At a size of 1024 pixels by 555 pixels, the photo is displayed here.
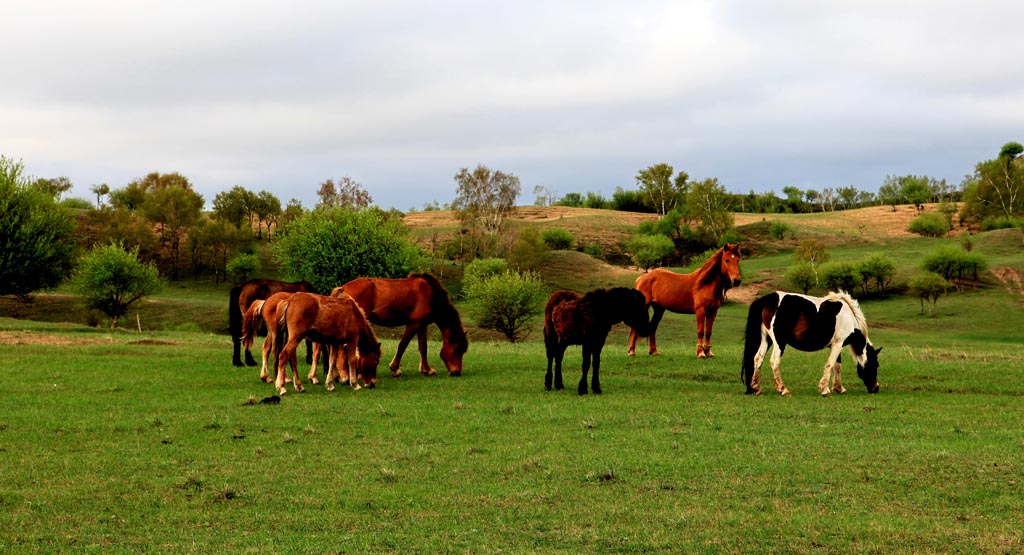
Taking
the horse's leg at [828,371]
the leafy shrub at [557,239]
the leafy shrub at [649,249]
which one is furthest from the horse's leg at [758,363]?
the leafy shrub at [557,239]

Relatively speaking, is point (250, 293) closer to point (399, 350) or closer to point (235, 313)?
point (235, 313)

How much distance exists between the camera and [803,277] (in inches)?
3214

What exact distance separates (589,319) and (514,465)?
6.73 metres

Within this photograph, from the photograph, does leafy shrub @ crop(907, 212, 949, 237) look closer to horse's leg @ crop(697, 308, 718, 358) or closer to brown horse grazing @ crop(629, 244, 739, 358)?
brown horse grazing @ crop(629, 244, 739, 358)

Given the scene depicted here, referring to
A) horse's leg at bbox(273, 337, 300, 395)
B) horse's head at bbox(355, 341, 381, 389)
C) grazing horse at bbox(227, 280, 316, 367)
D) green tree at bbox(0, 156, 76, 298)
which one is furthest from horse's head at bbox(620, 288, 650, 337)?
green tree at bbox(0, 156, 76, 298)

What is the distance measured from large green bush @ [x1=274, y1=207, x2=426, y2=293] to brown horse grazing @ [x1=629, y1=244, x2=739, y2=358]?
3171 cm

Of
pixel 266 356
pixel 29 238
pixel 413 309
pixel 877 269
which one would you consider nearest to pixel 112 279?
pixel 29 238

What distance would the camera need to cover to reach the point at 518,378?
19.9 meters

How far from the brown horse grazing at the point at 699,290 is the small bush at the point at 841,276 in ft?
194

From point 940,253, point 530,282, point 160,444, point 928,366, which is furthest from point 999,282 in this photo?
point 160,444

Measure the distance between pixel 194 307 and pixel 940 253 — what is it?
215ft

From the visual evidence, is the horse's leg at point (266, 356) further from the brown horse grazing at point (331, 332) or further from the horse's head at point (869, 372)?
the horse's head at point (869, 372)

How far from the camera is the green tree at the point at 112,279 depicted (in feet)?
169

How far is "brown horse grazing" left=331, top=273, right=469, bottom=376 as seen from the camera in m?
20.1
